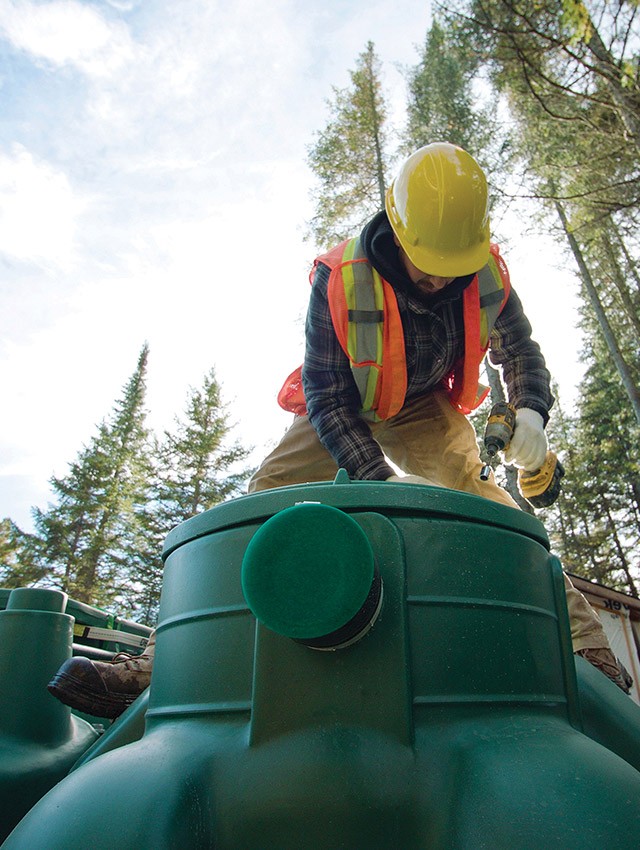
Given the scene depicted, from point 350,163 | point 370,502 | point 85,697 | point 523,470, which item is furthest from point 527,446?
point 350,163

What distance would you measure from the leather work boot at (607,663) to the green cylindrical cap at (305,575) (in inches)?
45.8

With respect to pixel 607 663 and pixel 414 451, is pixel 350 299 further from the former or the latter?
pixel 607 663

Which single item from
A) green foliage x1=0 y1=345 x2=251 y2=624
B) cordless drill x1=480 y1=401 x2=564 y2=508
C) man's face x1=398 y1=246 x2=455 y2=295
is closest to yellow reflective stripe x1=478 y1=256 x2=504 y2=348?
man's face x1=398 y1=246 x2=455 y2=295

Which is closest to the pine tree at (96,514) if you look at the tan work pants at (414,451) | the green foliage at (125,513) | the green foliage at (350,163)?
the green foliage at (125,513)

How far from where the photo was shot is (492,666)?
3.23 ft

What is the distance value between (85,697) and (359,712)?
1005mm

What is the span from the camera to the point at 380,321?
2.22m

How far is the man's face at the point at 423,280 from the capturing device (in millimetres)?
2273

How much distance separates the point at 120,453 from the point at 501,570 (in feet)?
91.4

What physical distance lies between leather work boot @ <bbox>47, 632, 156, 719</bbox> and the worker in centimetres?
91

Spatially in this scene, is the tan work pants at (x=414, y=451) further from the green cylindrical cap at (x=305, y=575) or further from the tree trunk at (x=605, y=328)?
the tree trunk at (x=605, y=328)

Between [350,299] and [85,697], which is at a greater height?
[350,299]

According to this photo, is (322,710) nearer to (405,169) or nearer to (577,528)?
(405,169)

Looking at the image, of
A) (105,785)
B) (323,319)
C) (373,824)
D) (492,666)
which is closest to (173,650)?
(105,785)
